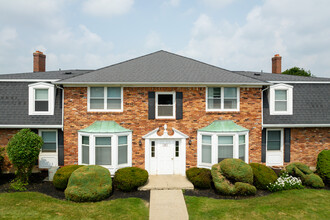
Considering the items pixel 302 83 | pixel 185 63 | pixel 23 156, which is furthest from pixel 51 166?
pixel 302 83

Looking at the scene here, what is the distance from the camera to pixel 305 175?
11.6 meters

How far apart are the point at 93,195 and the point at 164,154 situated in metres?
4.69

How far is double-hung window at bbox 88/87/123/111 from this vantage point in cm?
1257

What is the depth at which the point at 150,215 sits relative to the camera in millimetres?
8477

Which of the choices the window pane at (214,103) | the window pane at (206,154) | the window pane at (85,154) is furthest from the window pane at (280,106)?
the window pane at (85,154)

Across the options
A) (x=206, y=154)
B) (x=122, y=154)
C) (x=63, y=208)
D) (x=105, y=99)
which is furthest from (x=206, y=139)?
(x=63, y=208)

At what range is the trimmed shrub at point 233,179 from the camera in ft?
33.6

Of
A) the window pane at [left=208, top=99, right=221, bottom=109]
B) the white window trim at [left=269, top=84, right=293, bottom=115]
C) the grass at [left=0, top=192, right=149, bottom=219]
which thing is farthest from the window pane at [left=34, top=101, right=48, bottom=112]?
the white window trim at [left=269, top=84, right=293, bottom=115]

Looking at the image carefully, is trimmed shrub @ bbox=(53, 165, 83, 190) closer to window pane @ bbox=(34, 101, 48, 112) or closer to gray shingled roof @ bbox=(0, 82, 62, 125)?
gray shingled roof @ bbox=(0, 82, 62, 125)

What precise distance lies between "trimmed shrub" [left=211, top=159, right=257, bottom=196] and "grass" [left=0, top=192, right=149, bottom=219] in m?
3.95

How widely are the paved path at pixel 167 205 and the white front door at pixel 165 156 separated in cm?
213

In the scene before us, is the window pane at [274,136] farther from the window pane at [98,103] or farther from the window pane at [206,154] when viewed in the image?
the window pane at [98,103]

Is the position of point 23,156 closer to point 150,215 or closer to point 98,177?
point 98,177

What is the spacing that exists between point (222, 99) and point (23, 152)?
1146 cm
